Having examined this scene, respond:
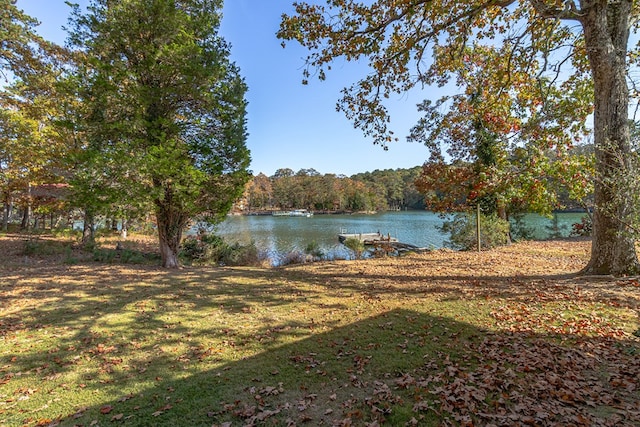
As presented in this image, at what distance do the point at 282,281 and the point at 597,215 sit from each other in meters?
7.26

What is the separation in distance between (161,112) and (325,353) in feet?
29.7

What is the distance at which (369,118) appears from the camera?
9.15 metres

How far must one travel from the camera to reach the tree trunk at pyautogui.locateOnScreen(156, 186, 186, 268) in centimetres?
981

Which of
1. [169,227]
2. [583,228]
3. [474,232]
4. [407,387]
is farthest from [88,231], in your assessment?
[583,228]

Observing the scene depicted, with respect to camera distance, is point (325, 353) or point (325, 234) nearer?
point (325, 353)

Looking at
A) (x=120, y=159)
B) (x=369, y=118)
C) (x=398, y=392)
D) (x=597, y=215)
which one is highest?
(x=369, y=118)

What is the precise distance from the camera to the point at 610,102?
589cm

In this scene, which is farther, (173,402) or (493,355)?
(493,355)

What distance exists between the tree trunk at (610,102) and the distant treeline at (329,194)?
7341cm

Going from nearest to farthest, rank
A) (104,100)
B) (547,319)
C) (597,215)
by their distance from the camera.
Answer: (547,319) < (597,215) < (104,100)

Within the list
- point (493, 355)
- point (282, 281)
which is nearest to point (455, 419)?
point (493, 355)

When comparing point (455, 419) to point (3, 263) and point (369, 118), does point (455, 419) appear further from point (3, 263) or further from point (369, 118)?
point (3, 263)

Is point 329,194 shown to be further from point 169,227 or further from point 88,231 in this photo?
point 169,227

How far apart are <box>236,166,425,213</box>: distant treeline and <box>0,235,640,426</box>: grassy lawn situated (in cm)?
7409
